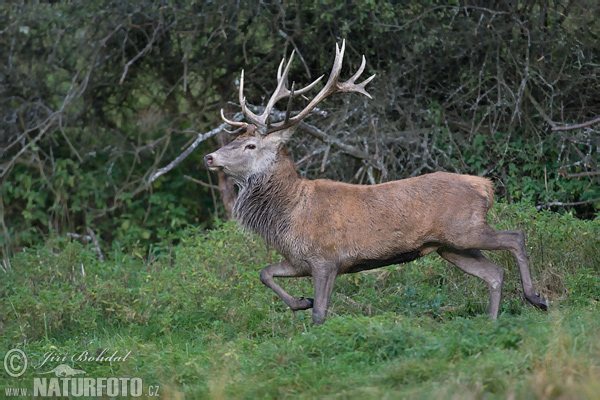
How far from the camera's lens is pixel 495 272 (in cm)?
705

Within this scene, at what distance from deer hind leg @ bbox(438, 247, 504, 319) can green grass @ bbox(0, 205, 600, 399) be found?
317mm

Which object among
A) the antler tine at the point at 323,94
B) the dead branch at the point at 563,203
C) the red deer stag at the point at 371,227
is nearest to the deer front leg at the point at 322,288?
the red deer stag at the point at 371,227

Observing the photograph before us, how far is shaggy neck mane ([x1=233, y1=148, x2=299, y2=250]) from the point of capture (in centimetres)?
722

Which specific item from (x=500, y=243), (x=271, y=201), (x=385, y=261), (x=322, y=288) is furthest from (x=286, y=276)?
(x=500, y=243)

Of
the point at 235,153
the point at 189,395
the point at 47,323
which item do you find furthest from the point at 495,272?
the point at 47,323

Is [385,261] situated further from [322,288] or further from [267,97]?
[267,97]

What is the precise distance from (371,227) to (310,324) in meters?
1.05

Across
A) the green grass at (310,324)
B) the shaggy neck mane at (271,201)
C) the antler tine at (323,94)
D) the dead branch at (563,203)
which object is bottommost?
the dead branch at (563,203)

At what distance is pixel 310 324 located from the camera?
710cm

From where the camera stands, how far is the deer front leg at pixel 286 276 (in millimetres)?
7160

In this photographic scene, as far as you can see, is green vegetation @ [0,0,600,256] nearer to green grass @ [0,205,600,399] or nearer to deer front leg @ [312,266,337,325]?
green grass @ [0,205,600,399]

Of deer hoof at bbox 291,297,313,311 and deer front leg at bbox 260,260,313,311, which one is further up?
deer front leg at bbox 260,260,313,311

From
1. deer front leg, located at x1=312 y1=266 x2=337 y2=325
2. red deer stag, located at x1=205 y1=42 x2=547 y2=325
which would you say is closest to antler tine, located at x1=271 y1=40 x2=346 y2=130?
red deer stag, located at x1=205 y1=42 x2=547 y2=325

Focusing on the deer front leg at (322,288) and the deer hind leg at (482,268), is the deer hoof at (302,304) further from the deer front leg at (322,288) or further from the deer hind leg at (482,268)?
the deer hind leg at (482,268)
